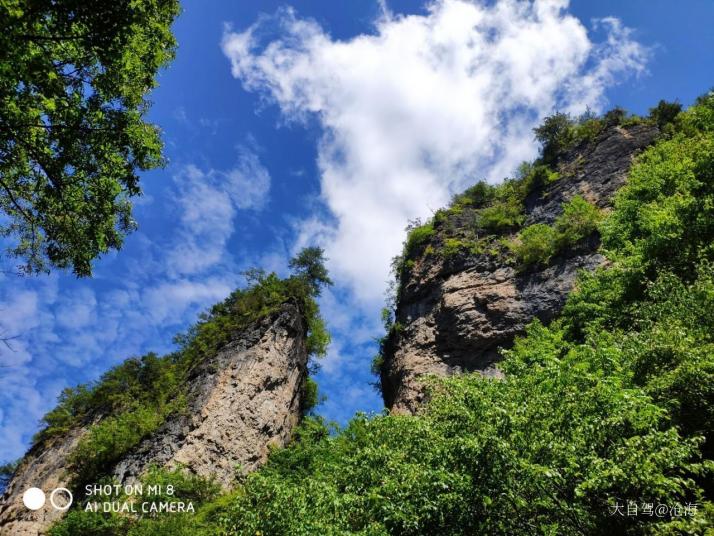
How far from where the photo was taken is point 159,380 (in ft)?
90.1

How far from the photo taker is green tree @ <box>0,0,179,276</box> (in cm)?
764

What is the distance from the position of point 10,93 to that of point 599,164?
30.0 meters

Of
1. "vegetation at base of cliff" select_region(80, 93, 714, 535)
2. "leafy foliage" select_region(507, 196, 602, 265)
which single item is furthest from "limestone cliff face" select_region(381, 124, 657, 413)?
"vegetation at base of cliff" select_region(80, 93, 714, 535)

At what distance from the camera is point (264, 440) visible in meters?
24.8

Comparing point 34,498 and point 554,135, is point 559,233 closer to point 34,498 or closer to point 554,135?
point 554,135

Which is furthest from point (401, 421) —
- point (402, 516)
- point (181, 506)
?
point (181, 506)

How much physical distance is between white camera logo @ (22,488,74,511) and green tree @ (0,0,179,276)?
52.9 ft

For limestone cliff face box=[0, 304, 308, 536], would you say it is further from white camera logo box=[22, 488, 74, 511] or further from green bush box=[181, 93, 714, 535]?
green bush box=[181, 93, 714, 535]

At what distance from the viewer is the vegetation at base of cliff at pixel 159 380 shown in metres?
22.8

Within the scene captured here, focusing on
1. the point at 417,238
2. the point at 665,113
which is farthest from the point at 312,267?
the point at 665,113

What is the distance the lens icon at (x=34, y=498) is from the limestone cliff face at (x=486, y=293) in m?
18.4

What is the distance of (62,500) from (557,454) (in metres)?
23.7

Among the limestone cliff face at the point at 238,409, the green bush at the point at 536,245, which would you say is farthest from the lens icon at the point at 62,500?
the green bush at the point at 536,245

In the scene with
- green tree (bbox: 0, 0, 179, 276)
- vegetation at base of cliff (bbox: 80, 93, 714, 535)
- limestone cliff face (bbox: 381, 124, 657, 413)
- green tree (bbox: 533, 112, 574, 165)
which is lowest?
vegetation at base of cliff (bbox: 80, 93, 714, 535)
